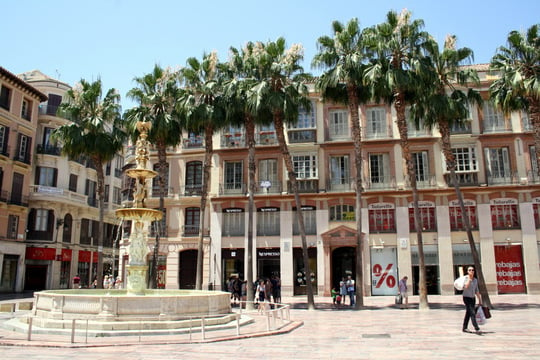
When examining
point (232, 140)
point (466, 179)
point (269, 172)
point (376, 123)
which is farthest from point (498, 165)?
point (232, 140)

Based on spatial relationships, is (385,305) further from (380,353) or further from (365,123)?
(380,353)

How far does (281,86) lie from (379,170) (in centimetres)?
Result: 1218

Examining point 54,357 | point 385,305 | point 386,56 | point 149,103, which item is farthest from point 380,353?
point 149,103

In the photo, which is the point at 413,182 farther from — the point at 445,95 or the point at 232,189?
the point at 232,189

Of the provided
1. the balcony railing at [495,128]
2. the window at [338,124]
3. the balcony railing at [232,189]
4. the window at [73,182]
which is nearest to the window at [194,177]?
the balcony railing at [232,189]

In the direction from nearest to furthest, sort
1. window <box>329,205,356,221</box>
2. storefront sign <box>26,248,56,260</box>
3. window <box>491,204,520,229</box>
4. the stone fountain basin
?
1. the stone fountain basin
2. window <box>491,204,520,229</box>
3. window <box>329,205,356,221</box>
4. storefront sign <box>26,248,56,260</box>

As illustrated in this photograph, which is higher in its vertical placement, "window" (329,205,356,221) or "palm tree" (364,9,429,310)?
"palm tree" (364,9,429,310)

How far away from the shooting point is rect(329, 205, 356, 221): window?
3545cm

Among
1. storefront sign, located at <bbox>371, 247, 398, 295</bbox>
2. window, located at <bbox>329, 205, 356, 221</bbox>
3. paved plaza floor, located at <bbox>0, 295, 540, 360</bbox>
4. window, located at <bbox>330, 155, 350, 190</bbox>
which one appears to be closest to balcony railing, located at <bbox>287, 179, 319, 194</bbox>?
window, located at <bbox>330, 155, 350, 190</bbox>

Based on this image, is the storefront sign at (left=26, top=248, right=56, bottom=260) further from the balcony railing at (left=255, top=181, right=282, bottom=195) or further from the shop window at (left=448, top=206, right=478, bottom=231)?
the shop window at (left=448, top=206, right=478, bottom=231)

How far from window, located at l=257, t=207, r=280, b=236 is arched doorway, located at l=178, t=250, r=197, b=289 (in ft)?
18.6

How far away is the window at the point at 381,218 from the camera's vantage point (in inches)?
1374

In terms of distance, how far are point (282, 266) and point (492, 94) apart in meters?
18.2

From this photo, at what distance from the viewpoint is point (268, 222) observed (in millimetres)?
36500
